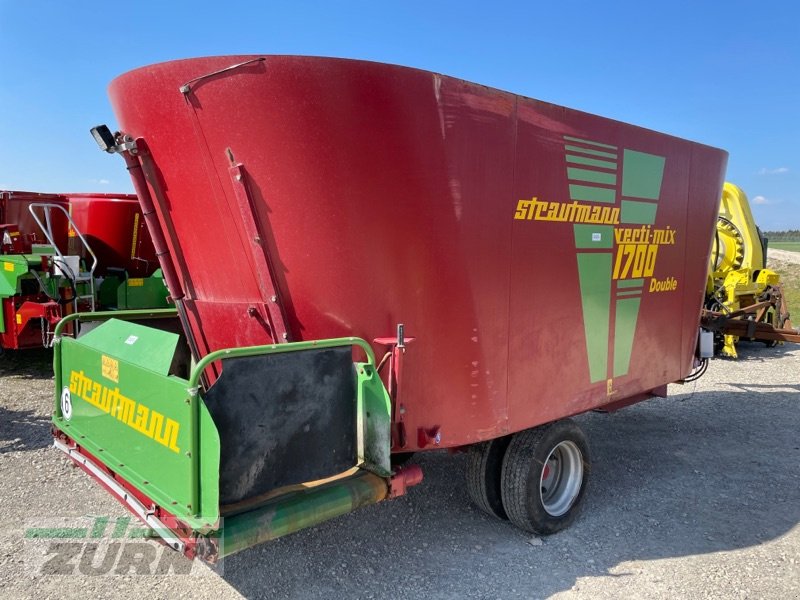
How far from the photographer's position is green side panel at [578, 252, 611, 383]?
154 inches

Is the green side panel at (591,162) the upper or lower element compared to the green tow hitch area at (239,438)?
upper

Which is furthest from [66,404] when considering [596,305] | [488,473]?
[596,305]

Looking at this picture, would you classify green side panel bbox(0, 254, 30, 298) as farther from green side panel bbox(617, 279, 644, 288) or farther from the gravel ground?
green side panel bbox(617, 279, 644, 288)

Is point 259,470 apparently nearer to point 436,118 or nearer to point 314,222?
point 314,222

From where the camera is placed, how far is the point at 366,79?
2836mm

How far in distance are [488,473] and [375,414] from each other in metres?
1.29

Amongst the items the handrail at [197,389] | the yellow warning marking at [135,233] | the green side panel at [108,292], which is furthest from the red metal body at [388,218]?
the yellow warning marking at [135,233]

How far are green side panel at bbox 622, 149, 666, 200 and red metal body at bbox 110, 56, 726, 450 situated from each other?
0.79 ft

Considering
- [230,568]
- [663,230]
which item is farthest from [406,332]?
[663,230]

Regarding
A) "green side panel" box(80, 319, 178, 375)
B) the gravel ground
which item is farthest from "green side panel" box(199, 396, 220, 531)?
the gravel ground

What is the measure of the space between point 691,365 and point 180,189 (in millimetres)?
4299

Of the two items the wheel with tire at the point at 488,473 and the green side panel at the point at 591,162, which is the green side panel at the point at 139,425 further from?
the green side panel at the point at 591,162

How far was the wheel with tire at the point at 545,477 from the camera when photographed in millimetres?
3725

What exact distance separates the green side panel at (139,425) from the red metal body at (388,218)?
25.3 inches
